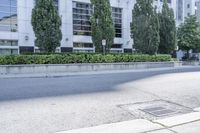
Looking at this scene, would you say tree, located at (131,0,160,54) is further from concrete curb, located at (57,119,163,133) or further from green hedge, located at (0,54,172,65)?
concrete curb, located at (57,119,163,133)

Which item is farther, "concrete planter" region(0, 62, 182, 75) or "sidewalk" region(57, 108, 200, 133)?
"concrete planter" region(0, 62, 182, 75)

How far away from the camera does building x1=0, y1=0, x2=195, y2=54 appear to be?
29609 mm

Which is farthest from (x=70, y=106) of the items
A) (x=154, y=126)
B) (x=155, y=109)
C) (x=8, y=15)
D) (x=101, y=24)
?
(x=8, y=15)

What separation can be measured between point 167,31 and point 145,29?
6.79 m

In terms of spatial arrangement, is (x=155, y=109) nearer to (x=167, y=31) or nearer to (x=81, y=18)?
(x=81, y=18)

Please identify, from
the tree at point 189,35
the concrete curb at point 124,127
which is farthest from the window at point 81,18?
the concrete curb at point 124,127

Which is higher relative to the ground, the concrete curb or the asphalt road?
the asphalt road

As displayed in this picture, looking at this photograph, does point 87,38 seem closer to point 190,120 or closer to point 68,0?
point 68,0

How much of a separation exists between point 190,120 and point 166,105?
1724 millimetres

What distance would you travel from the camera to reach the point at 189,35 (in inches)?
1544

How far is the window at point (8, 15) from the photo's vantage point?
29375 millimetres

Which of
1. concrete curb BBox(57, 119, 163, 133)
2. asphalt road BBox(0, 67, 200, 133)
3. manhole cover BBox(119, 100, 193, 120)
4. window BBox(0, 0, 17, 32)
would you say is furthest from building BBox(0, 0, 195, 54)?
concrete curb BBox(57, 119, 163, 133)

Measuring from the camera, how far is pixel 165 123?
6289mm

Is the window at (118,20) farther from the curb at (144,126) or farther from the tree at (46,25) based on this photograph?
the curb at (144,126)
